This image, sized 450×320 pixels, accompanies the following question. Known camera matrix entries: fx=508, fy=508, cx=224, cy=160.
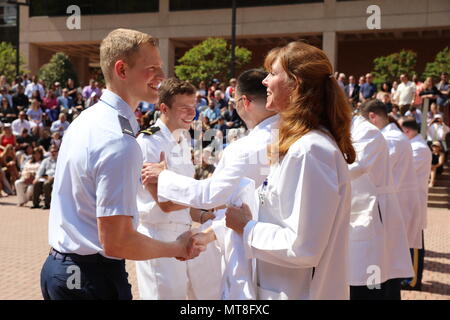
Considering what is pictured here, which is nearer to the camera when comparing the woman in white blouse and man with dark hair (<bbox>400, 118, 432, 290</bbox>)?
the woman in white blouse

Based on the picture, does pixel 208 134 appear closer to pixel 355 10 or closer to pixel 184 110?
pixel 184 110

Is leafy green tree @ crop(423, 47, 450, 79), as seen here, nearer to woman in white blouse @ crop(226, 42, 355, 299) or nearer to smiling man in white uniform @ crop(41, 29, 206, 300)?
woman in white blouse @ crop(226, 42, 355, 299)

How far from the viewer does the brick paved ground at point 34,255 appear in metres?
6.88

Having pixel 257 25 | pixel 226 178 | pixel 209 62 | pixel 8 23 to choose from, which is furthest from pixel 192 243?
pixel 8 23

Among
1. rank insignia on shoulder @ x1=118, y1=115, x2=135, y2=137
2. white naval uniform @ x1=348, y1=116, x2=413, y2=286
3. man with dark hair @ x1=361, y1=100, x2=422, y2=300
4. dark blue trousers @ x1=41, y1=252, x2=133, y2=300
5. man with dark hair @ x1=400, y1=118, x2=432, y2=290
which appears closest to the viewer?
rank insignia on shoulder @ x1=118, y1=115, x2=135, y2=137

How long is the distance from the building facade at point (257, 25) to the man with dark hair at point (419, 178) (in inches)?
1011

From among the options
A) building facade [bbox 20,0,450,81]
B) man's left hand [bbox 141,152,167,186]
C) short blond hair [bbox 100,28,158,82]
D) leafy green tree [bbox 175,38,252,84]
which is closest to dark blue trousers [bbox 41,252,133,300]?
man's left hand [bbox 141,152,167,186]

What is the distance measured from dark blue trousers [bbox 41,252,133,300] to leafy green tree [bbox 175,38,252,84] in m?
28.0

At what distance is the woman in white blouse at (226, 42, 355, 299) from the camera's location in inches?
87.8

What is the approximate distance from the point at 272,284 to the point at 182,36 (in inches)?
1447

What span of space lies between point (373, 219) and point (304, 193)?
2.83 metres

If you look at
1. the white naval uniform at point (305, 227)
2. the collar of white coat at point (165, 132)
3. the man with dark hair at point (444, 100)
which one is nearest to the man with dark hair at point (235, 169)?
the white naval uniform at point (305, 227)

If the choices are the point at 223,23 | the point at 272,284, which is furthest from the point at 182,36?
the point at 272,284
